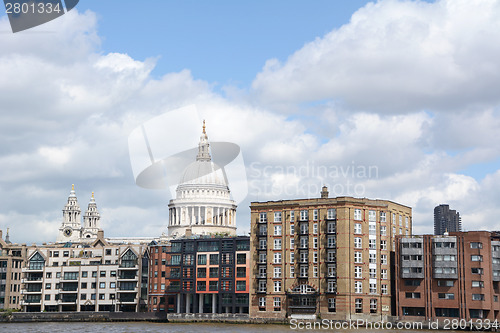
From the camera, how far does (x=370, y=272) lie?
14138 centimetres

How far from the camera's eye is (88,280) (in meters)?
180

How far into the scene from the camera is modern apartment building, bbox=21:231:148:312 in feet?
580

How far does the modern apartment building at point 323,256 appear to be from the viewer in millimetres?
140125

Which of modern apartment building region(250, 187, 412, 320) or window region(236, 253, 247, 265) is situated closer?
modern apartment building region(250, 187, 412, 320)

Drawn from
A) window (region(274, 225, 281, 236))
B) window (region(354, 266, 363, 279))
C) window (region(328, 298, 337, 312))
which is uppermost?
window (region(274, 225, 281, 236))

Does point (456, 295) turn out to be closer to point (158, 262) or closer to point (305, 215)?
point (305, 215)

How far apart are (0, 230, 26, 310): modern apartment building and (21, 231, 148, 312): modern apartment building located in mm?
1633

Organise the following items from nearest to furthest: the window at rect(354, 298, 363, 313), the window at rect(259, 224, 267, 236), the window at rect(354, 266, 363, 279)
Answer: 1. the window at rect(354, 298, 363, 313)
2. the window at rect(354, 266, 363, 279)
3. the window at rect(259, 224, 267, 236)

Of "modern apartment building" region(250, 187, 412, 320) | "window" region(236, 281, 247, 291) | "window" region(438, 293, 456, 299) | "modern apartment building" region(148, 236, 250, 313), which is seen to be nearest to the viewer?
"window" region(438, 293, 456, 299)

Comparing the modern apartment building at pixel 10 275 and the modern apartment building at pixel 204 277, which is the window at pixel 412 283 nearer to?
the modern apartment building at pixel 204 277

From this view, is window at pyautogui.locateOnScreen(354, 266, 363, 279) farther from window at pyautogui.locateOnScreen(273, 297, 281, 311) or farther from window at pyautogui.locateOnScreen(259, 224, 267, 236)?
window at pyautogui.locateOnScreen(259, 224, 267, 236)

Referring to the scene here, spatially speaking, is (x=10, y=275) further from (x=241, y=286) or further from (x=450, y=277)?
(x=450, y=277)

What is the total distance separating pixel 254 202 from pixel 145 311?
1544 inches

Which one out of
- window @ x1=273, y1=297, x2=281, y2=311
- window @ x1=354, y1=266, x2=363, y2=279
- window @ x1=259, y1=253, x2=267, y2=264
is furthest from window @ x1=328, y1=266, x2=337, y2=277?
window @ x1=259, y1=253, x2=267, y2=264
